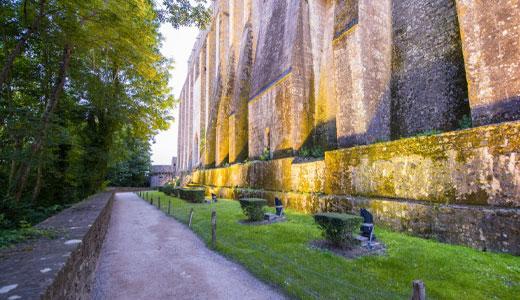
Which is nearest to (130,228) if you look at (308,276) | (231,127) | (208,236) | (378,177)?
(208,236)

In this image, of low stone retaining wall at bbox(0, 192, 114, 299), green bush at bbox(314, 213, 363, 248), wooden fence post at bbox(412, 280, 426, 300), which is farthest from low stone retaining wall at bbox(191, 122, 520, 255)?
low stone retaining wall at bbox(0, 192, 114, 299)

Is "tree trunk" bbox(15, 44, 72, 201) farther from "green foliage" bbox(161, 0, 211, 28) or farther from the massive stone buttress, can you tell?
the massive stone buttress

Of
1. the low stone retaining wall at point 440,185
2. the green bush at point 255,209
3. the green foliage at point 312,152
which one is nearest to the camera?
the low stone retaining wall at point 440,185

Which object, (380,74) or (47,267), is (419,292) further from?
(380,74)

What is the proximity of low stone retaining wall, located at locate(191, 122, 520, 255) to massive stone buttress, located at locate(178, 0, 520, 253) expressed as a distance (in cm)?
8

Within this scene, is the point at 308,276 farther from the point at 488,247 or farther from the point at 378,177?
the point at 378,177

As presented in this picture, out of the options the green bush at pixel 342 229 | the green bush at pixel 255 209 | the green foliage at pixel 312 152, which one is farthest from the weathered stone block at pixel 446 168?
the green foliage at pixel 312 152

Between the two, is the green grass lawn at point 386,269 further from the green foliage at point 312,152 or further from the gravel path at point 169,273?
the green foliage at point 312,152

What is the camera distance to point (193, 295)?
142 inches

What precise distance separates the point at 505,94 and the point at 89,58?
50.8 ft

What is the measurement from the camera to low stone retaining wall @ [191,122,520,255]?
4312 mm

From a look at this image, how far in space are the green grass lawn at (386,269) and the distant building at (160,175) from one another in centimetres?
4063

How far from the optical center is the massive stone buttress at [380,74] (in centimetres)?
554

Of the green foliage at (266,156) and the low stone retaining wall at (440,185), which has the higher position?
the green foliage at (266,156)
